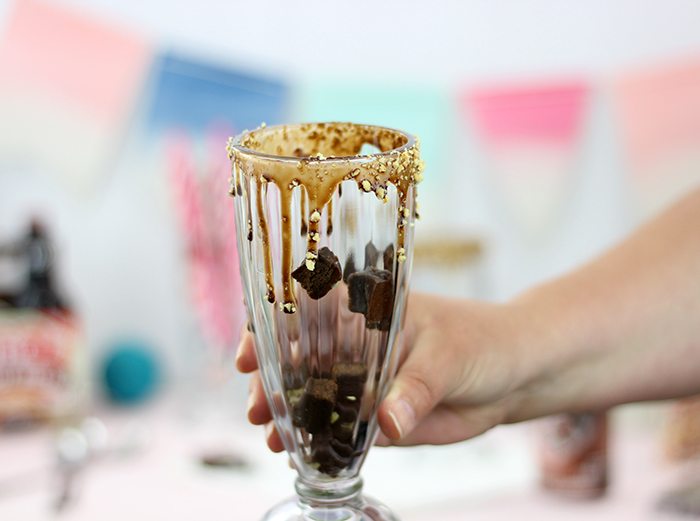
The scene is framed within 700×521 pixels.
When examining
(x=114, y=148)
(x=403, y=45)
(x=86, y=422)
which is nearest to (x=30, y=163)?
(x=114, y=148)

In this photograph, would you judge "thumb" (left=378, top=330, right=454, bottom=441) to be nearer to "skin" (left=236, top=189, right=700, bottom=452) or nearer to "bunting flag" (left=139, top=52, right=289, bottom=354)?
"skin" (left=236, top=189, right=700, bottom=452)

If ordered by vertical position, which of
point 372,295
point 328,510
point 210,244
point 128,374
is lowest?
point 128,374

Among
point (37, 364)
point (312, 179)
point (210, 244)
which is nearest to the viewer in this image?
point (312, 179)

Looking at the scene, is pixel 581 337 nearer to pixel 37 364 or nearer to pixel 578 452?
pixel 578 452

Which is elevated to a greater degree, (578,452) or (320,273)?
(320,273)

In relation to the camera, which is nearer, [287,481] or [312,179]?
[312,179]

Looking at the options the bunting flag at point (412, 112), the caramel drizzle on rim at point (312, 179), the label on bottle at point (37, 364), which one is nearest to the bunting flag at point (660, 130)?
the bunting flag at point (412, 112)

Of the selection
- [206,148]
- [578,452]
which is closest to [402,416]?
[578,452]
